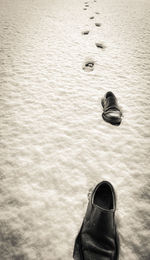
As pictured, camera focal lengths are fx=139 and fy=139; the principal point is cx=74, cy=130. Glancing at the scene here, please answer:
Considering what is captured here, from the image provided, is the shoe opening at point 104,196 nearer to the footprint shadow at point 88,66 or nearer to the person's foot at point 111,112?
the person's foot at point 111,112

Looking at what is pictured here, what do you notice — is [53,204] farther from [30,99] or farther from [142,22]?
[142,22]

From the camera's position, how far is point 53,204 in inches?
49.8

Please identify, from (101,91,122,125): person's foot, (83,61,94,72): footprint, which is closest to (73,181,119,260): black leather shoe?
(101,91,122,125): person's foot

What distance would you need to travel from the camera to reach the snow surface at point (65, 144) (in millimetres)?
1147

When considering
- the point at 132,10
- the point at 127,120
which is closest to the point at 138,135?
the point at 127,120

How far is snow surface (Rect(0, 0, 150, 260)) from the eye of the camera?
1147 mm

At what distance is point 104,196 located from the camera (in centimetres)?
116

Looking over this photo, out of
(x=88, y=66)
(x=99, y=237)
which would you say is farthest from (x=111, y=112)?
(x=88, y=66)

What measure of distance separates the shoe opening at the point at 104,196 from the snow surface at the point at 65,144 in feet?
0.60

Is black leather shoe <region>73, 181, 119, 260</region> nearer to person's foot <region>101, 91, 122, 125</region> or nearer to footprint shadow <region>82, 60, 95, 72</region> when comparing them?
person's foot <region>101, 91, 122, 125</region>

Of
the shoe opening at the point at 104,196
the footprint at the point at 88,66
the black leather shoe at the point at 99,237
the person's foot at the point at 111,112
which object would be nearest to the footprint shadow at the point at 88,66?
the footprint at the point at 88,66

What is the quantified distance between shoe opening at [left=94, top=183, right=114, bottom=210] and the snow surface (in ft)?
0.60

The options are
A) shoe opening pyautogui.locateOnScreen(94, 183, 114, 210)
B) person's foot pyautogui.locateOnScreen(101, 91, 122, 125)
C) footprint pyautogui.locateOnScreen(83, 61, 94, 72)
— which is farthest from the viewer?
footprint pyautogui.locateOnScreen(83, 61, 94, 72)

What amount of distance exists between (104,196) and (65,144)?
0.74 m
